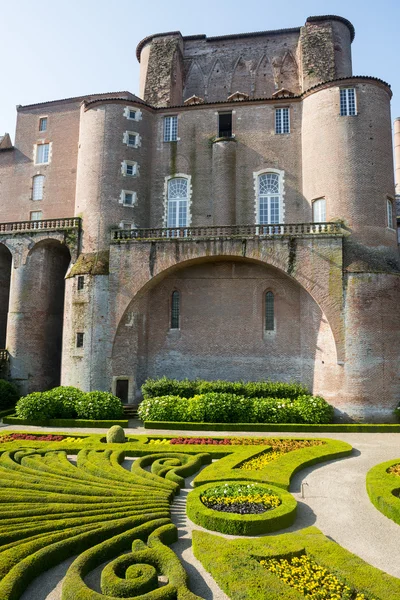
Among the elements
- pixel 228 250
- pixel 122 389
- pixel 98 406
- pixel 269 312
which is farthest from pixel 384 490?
pixel 122 389

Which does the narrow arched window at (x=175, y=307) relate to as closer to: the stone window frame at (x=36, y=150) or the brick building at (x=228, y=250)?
the brick building at (x=228, y=250)

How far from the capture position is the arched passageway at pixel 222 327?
25.2 m

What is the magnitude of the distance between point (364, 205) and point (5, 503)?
2189 centimetres

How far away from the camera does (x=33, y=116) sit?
121 feet

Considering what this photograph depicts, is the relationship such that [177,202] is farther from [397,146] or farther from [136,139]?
[397,146]

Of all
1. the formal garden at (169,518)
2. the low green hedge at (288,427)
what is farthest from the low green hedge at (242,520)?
the low green hedge at (288,427)

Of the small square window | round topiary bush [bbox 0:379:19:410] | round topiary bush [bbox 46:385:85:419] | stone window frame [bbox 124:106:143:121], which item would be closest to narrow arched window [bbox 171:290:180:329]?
round topiary bush [bbox 46:385:85:419]

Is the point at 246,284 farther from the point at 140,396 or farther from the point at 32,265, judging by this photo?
the point at 32,265

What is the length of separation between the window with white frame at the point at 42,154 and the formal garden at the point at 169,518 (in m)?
24.5

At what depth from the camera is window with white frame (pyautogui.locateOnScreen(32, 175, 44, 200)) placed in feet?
114

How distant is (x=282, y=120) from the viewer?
28859 mm

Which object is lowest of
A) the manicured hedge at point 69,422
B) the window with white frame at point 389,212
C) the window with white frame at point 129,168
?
the manicured hedge at point 69,422

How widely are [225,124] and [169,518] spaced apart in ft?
89.9

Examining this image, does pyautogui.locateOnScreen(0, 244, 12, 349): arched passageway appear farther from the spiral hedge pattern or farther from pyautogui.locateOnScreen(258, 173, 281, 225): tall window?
the spiral hedge pattern
